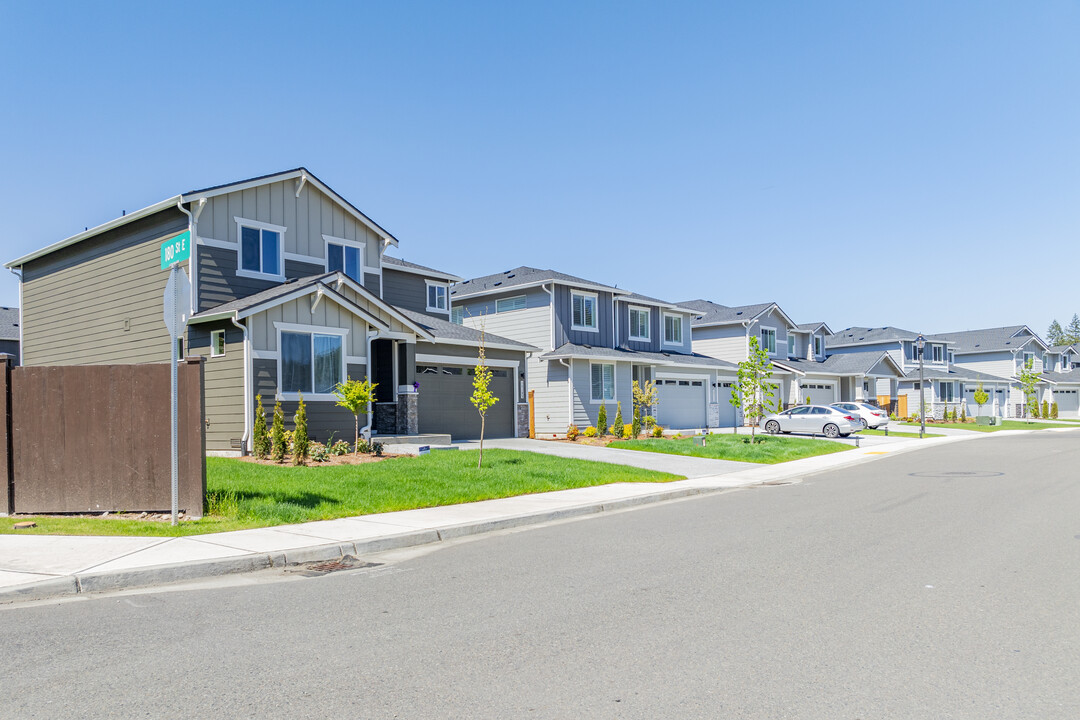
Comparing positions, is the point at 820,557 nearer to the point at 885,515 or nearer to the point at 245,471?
the point at 885,515

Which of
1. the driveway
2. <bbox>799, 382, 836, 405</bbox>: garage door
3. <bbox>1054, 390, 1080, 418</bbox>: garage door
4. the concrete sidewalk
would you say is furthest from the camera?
<bbox>1054, 390, 1080, 418</bbox>: garage door

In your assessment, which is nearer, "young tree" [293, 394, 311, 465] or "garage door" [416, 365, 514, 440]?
"young tree" [293, 394, 311, 465]

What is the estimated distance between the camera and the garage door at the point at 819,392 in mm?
51531

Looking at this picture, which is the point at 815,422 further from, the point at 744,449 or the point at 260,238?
the point at 260,238

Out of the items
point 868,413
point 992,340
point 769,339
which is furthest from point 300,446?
point 992,340

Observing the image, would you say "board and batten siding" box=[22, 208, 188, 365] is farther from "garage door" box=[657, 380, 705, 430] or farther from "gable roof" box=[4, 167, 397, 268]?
"garage door" box=[657, 380, 705, 430]

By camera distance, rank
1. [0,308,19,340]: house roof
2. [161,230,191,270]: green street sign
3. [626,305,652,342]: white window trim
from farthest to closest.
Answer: [626,305,652,342]: white window trim → [0,308,19,340]: house roof → [161,230,191,270]: green street sign

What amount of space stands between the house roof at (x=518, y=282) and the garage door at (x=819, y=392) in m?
19.9

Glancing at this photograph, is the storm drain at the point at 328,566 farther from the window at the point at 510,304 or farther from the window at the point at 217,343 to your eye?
the window at the point at 510,304

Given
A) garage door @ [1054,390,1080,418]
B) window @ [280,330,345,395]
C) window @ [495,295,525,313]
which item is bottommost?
garage door @ [1054,390,1080,418]

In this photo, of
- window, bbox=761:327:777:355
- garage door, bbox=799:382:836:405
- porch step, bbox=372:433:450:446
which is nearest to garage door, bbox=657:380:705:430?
window, bbox=761:327:777:355

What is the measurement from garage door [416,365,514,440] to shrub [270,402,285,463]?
829cm

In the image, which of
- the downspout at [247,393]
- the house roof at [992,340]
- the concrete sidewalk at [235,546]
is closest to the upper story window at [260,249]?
the downspout at [247,393]

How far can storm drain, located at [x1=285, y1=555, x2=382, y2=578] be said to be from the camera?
8.38 meters
